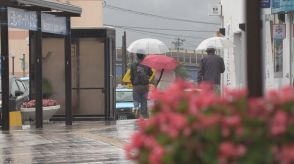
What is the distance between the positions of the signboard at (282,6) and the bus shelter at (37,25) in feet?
17.3

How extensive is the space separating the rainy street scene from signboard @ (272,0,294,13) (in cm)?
3

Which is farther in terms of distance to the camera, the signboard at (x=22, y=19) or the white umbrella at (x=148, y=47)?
the white umbrella at (x=148, y=47)

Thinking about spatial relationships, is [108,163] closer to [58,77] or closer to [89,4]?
[58,77]

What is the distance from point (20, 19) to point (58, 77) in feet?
16.3

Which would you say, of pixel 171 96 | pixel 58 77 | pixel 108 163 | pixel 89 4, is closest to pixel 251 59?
pixel 171 96

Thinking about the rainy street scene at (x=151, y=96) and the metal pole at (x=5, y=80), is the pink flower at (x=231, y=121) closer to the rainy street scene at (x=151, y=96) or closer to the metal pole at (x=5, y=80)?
the rainy street scene at (x=151, y=96)

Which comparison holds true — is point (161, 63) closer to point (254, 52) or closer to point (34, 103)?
A: point (34, 103)

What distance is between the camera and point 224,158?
3.29 metres

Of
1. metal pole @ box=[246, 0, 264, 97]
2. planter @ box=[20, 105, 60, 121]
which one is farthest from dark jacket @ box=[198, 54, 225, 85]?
metal pole @ box=[246, 0, 264, 97]

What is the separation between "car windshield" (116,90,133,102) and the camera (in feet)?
94.4

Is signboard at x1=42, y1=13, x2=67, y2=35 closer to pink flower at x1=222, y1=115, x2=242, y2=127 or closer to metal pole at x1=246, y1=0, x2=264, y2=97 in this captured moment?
metal pole at x1=246, y1=0, x2=264, y2=97

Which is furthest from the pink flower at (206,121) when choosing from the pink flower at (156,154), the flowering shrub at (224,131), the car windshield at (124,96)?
the car windshield at (124,96)

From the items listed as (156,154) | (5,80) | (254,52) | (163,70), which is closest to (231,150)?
(156,154)

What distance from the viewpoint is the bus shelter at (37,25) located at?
15.6 m
